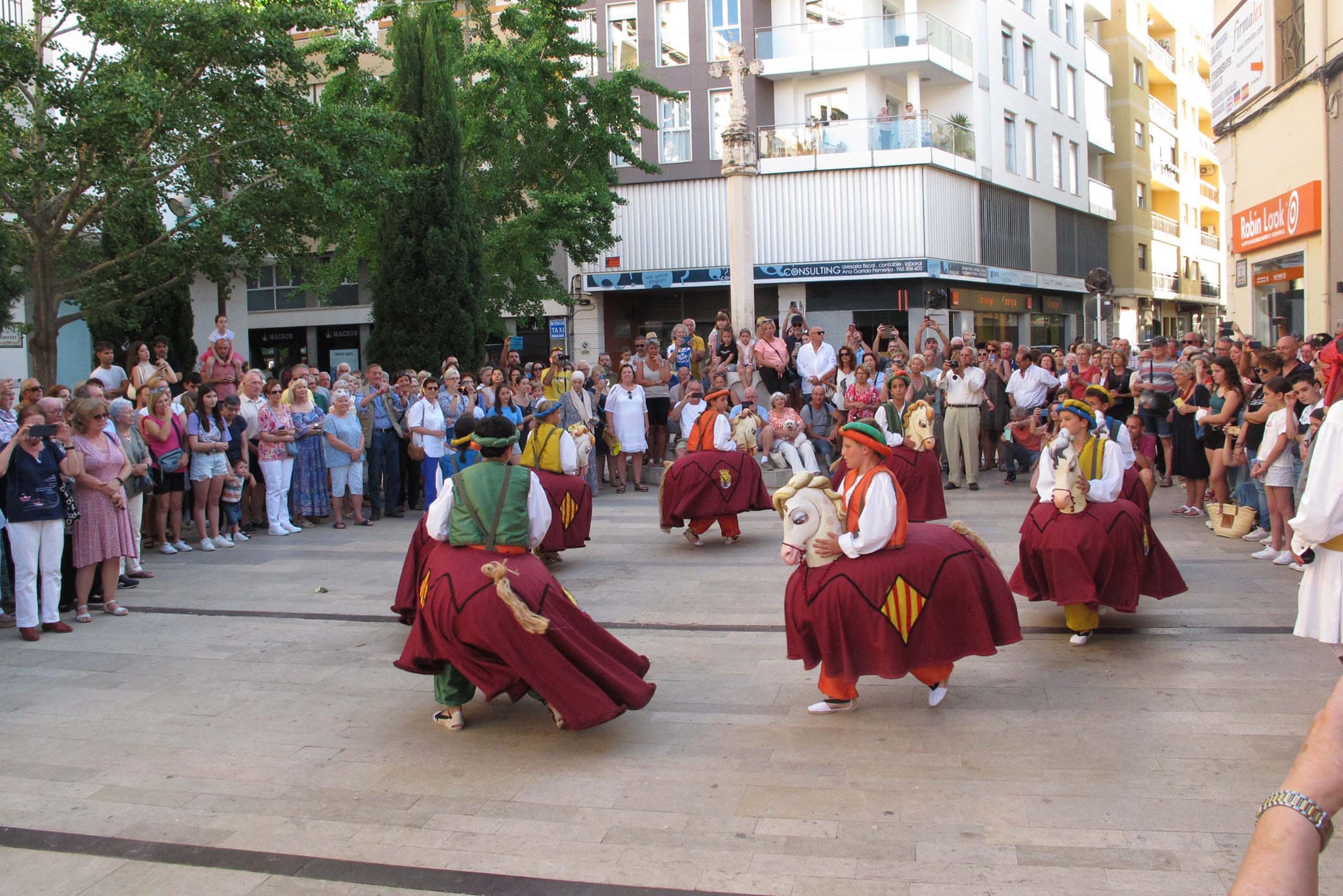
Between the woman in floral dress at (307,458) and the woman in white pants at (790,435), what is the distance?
557cm

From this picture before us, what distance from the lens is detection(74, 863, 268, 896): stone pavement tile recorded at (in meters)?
4.56

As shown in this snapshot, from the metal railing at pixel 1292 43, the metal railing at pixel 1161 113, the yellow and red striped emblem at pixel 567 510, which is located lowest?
the yellow and red striped emblem at pixel 567 510

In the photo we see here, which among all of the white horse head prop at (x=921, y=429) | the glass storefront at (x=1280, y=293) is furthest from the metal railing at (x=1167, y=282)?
the white horse head prop at (x=921, y=429)

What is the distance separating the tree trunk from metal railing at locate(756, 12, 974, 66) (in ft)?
70.4

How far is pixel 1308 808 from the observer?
1878mm

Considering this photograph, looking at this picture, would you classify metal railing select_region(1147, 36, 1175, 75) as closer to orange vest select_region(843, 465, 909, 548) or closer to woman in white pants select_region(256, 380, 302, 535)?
woman in white pants select_region(256, 380, 302, 535)

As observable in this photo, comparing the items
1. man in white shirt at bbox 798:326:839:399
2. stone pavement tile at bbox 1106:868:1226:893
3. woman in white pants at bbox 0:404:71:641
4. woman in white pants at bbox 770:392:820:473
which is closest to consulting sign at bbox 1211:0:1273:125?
man in white shirt at bbox 798:326:839:399

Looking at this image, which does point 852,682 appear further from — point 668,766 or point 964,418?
point 964,418

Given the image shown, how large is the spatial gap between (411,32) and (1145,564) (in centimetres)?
1829

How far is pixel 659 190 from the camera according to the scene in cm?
3300

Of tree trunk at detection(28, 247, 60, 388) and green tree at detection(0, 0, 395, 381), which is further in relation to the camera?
tree trunk at detection(28, 247, 60, 388)

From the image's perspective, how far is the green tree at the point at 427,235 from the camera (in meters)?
22.1

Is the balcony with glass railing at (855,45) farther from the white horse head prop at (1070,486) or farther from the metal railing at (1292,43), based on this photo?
the white horse head prop at (1070,486)

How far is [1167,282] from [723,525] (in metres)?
45.7
